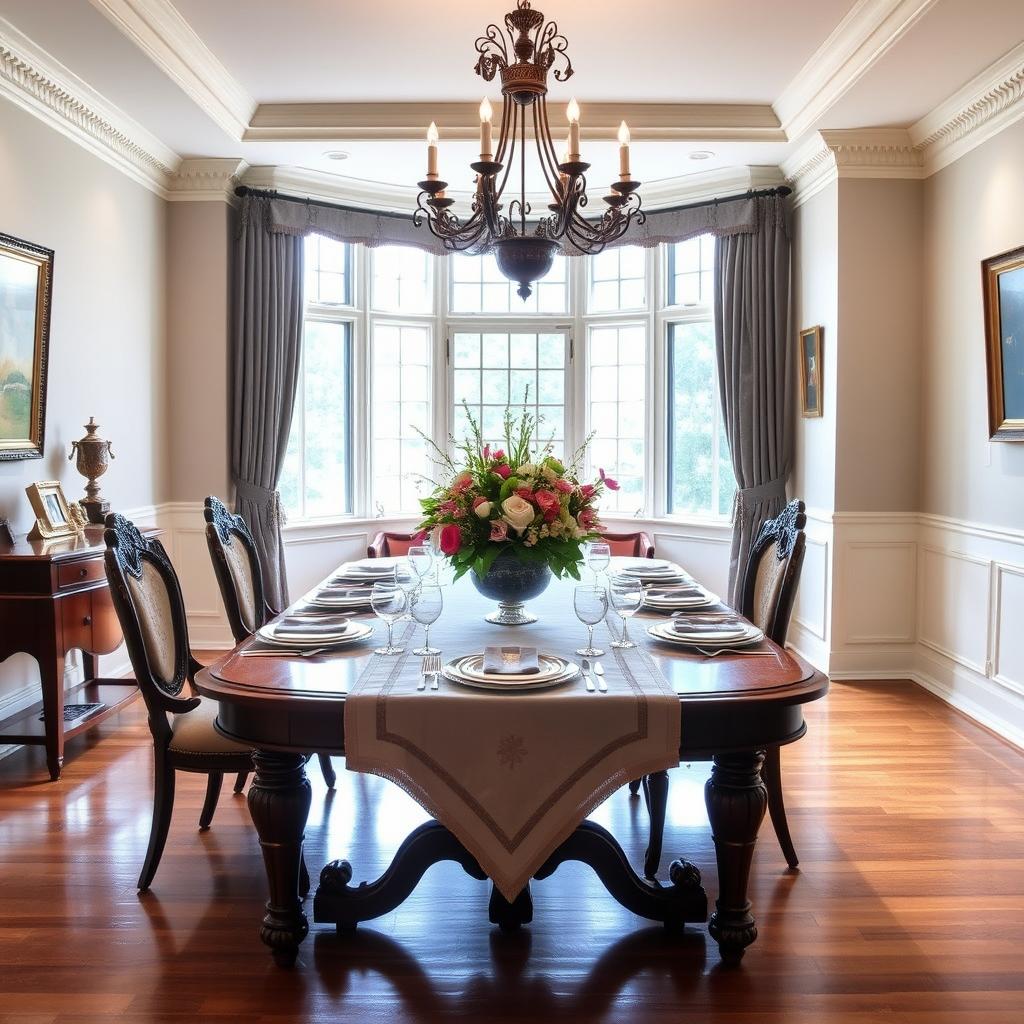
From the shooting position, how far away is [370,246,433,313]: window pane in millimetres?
6605

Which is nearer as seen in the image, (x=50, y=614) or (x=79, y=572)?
(x=50, y=614)

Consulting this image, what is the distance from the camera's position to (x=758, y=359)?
232 inches

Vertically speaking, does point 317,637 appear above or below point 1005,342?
below

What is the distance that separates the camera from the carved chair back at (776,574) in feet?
9.78

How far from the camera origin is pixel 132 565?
2752mm

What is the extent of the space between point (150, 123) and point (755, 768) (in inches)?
172

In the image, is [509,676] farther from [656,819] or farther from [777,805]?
[777,805]

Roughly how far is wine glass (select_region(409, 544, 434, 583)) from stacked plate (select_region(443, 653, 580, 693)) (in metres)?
0.45

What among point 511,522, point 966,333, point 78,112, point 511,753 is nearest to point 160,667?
point 511,522

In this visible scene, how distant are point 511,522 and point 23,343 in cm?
258

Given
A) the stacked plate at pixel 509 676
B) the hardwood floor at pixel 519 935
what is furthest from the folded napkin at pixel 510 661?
the hardwood floor at pixel 519 935

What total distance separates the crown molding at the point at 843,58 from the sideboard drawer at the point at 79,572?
147 inches

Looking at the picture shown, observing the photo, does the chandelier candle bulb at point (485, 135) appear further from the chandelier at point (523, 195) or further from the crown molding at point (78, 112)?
the crown molding at point (78, 112)

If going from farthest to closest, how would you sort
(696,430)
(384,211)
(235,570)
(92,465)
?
(696,430) < (384,211) < (92,465) < (235,570)
